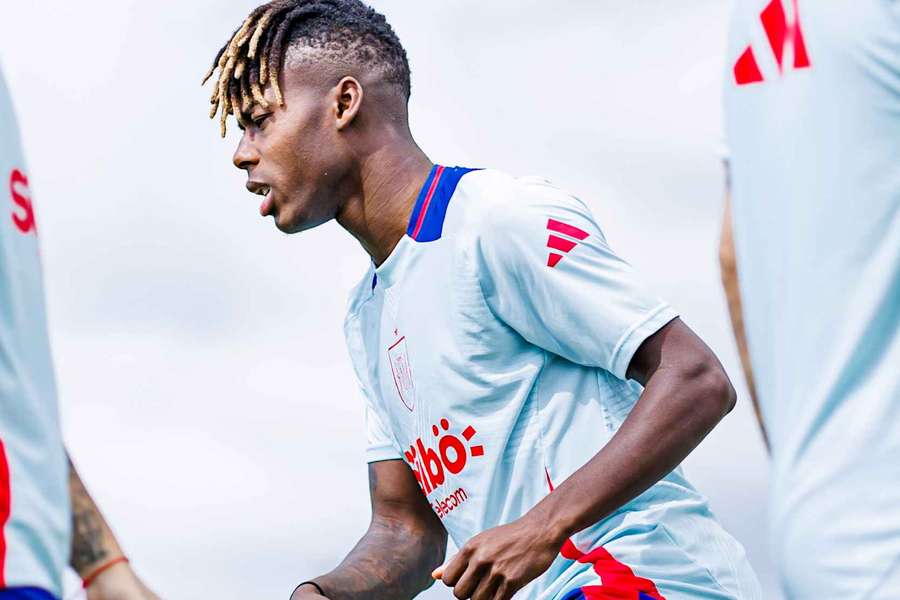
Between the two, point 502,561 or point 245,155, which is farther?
point 245,155

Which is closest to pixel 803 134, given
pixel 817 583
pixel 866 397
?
pixel 866 397

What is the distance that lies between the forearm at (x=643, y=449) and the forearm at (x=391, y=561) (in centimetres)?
134

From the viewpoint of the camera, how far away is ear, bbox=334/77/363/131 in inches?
221

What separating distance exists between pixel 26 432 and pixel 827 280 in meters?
1.38

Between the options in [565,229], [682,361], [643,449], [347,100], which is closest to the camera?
[643,449]

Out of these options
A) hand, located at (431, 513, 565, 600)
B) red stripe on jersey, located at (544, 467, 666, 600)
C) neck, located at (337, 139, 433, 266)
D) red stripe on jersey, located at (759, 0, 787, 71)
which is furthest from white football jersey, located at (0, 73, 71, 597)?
neck, located at (337, 139, 433, 266)

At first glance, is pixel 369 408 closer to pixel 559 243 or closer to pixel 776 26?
pixel 559 243

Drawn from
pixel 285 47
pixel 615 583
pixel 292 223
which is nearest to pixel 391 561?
pixel 292 223

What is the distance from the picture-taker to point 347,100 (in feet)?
18.6

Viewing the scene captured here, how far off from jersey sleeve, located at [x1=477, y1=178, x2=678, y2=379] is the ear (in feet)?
3.14

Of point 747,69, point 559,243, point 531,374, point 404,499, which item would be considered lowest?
point 404,499

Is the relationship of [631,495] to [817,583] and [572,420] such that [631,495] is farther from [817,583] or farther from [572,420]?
[817,583]

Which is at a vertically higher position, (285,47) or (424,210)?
(285,47)

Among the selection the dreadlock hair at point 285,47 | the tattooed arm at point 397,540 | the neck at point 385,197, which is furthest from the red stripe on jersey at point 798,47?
the tattooed arm at point 397,540
